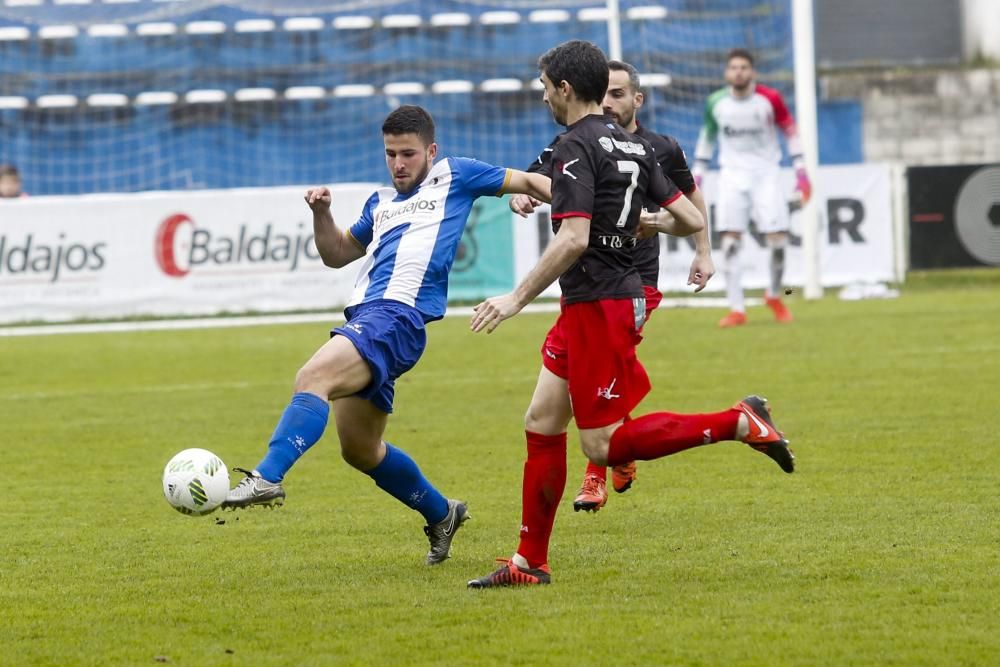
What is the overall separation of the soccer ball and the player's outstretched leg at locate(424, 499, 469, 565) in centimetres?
103

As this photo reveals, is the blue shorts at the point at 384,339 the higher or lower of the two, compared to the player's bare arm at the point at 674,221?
lower

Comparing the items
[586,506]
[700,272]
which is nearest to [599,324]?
[700,272]

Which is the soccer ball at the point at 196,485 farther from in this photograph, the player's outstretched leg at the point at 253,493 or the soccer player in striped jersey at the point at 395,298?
the soccer player in striped jersey at the point at 395,298

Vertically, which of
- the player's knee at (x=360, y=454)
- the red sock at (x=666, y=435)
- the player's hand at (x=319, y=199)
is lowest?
the player's knee at (x=360, y=454)

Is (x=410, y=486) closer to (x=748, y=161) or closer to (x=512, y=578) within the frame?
(x=512, y=578)

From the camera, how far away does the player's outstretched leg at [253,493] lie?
200 inches

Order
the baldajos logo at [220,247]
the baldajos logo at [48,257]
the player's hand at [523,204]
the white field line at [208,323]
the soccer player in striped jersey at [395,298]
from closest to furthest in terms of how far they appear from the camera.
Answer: the soccer player in striped jersey at [395,298] → the player's hand at [523,204] → the white field line at [208,323] → the baldajos logo at [48,257] → the baldajos logo at [220,247]

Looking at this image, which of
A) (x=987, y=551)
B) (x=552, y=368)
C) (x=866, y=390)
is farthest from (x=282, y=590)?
(x=866, y=390)

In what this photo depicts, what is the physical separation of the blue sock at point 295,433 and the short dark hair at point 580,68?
1406 mm

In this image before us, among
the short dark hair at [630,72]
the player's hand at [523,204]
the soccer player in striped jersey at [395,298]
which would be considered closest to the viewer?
the soccer player in striped jersey at [395,298]

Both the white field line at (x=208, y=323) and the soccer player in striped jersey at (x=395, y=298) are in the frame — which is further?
the white field line at (x=208, y=323)

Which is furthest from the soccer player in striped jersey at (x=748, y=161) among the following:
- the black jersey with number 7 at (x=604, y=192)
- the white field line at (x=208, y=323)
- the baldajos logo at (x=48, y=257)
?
the black jersey with number 7 at (x=604, y=192)

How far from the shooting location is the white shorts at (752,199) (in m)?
15.5

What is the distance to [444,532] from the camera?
239 inches
